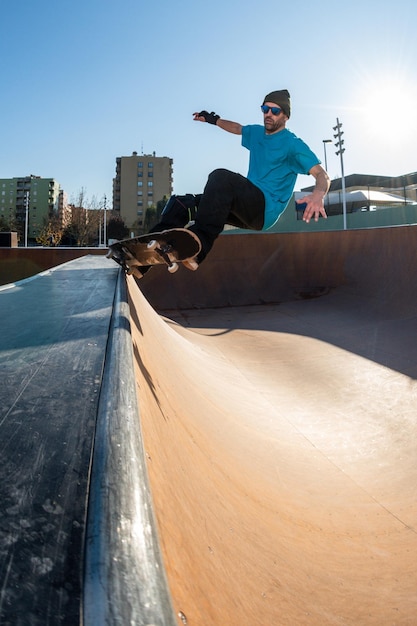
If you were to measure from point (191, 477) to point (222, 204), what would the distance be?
2.11 m

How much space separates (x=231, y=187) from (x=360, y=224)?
22.5m

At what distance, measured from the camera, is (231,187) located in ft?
9.21

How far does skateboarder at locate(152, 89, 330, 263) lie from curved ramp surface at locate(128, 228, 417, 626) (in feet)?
3.35

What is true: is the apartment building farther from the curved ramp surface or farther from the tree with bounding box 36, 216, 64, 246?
the curved ramp surface

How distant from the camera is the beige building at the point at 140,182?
74375 mm

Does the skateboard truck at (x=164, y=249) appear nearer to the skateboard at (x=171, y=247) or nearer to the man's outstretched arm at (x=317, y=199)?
the skateboard at (x=171, y=247)

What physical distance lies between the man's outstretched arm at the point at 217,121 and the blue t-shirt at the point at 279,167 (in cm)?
47

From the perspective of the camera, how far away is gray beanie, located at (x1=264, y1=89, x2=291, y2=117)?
3.07 m

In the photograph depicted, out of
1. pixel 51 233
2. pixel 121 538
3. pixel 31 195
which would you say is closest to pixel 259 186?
pixel 121 538

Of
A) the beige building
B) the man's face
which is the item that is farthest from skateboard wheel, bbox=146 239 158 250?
the beige building

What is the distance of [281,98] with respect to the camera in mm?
3080

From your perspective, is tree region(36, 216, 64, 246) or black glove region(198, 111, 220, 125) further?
tree region(36, 216, 64, 246)

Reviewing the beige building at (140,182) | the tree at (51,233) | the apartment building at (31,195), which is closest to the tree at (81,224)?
the tree at (51,233)

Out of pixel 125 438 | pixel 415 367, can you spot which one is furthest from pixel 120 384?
pixel 415 367
